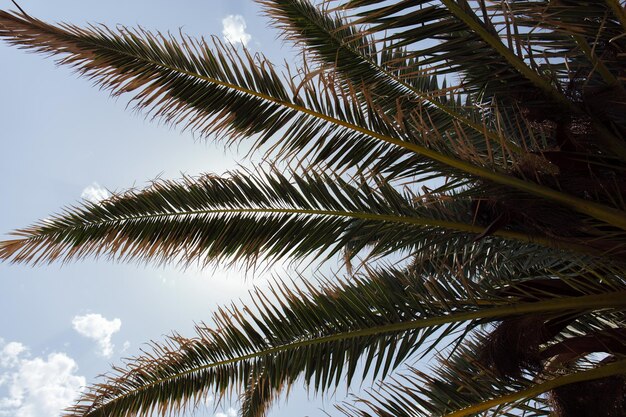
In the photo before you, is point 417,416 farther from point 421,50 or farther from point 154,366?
point 421,50

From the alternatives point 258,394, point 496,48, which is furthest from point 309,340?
point 496,48

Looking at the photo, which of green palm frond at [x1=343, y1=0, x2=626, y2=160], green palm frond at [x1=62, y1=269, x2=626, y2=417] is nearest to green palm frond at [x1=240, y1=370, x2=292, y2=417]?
green palm frond at [x1=62, y1=269, x2=626, y2=417]

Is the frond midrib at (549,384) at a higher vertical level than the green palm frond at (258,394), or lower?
lower

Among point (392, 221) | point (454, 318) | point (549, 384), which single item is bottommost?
point (549, 384)

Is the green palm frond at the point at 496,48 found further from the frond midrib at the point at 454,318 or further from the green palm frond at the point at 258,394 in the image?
the green palm frond at the point at 258,394

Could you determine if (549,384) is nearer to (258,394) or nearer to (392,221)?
(392,221)

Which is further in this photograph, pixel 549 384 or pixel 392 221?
pixel 392 221

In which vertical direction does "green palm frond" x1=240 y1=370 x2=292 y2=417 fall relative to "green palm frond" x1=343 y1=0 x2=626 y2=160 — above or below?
below

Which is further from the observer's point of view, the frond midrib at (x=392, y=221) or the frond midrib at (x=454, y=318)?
the frond midrib at (x=392, y=221)

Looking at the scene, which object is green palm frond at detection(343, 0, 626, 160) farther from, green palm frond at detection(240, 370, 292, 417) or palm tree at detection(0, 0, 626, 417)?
green palm frond at detection(240, 370, 292, 417)

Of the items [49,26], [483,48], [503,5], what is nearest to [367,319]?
[483,48]

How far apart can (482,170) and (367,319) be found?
3.61 ft

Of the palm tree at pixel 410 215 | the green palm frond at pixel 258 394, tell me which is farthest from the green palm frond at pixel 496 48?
the green palm frond at pixel 258 394

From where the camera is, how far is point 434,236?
11.7 feet
